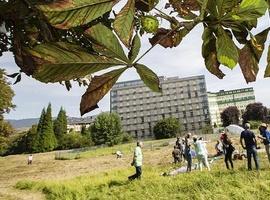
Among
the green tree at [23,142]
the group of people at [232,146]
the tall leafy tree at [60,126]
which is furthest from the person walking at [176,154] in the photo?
the tall leafy tree at [60,126]

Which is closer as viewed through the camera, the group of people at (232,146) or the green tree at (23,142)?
the group of people at (232,146)

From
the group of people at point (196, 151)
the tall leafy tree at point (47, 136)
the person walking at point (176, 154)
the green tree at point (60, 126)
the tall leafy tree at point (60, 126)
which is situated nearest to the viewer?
the group of people at point (196, 151)

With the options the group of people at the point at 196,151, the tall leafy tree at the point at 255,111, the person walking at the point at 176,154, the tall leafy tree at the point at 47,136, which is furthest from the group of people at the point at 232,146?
the tall leafy tree at the point at 255,111

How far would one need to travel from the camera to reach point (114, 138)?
57094 mm

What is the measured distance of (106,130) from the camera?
188 feet

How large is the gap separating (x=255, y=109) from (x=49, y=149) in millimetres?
35649

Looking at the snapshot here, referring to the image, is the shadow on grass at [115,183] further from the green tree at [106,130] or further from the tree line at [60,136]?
the green tree at [106,130]

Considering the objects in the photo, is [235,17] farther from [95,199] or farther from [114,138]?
[114,138]

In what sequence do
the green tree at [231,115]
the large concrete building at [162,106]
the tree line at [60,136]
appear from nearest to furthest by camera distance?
the tree line at [60,136] < the green tree at [231,115] < the large concrete building at [162,106]

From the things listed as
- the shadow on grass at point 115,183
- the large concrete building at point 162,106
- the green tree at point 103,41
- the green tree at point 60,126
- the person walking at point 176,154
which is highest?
the large concrete building at point 162,106

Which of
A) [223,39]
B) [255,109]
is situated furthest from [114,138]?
[223,39]

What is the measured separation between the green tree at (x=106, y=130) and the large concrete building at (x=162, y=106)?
32.6 m

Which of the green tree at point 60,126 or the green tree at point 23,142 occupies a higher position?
the green tree at point 60,126

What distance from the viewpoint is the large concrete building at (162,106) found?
91.6 metres
